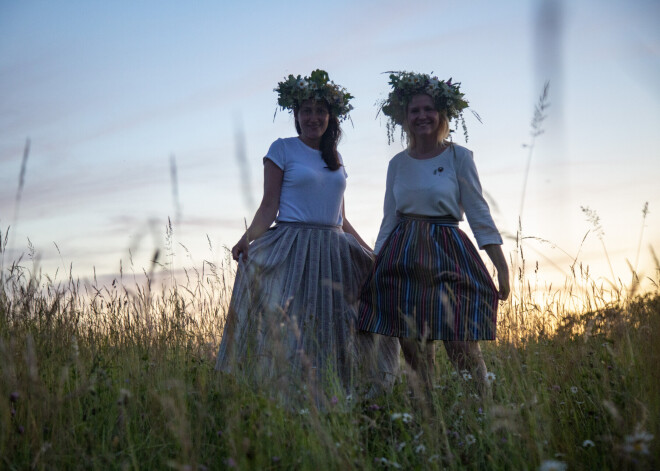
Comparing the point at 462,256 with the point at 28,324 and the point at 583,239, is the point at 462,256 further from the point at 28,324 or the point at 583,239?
the point at 28,324

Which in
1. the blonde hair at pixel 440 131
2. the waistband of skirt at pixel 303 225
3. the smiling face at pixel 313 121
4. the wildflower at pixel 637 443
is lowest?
the wildflower at pixel 637 443

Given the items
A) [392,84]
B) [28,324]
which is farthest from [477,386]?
[28,324]

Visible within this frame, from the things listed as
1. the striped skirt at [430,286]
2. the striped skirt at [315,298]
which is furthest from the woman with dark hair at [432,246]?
the striped skirt at [315,298]

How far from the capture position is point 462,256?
368 cm

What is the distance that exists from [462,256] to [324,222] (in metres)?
1.02

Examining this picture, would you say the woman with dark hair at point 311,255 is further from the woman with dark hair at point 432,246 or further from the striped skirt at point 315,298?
the woman with dark hair at point 432,246

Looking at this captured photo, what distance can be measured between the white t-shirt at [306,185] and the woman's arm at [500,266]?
1.12m

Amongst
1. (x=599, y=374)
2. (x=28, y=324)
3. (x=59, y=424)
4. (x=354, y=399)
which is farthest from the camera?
(x=28, y=324)

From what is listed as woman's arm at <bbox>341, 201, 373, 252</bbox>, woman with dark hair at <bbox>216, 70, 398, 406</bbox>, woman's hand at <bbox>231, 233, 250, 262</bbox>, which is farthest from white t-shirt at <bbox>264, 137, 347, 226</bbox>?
woman's hand at <bbox>231, 233, 250, 262</bbox>

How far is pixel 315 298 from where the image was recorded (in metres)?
4.09

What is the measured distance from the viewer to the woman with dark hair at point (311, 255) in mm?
3994

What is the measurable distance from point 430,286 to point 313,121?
1529mm

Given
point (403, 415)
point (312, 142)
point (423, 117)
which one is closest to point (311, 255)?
point (312, 142)

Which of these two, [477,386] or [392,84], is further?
[392,84]
